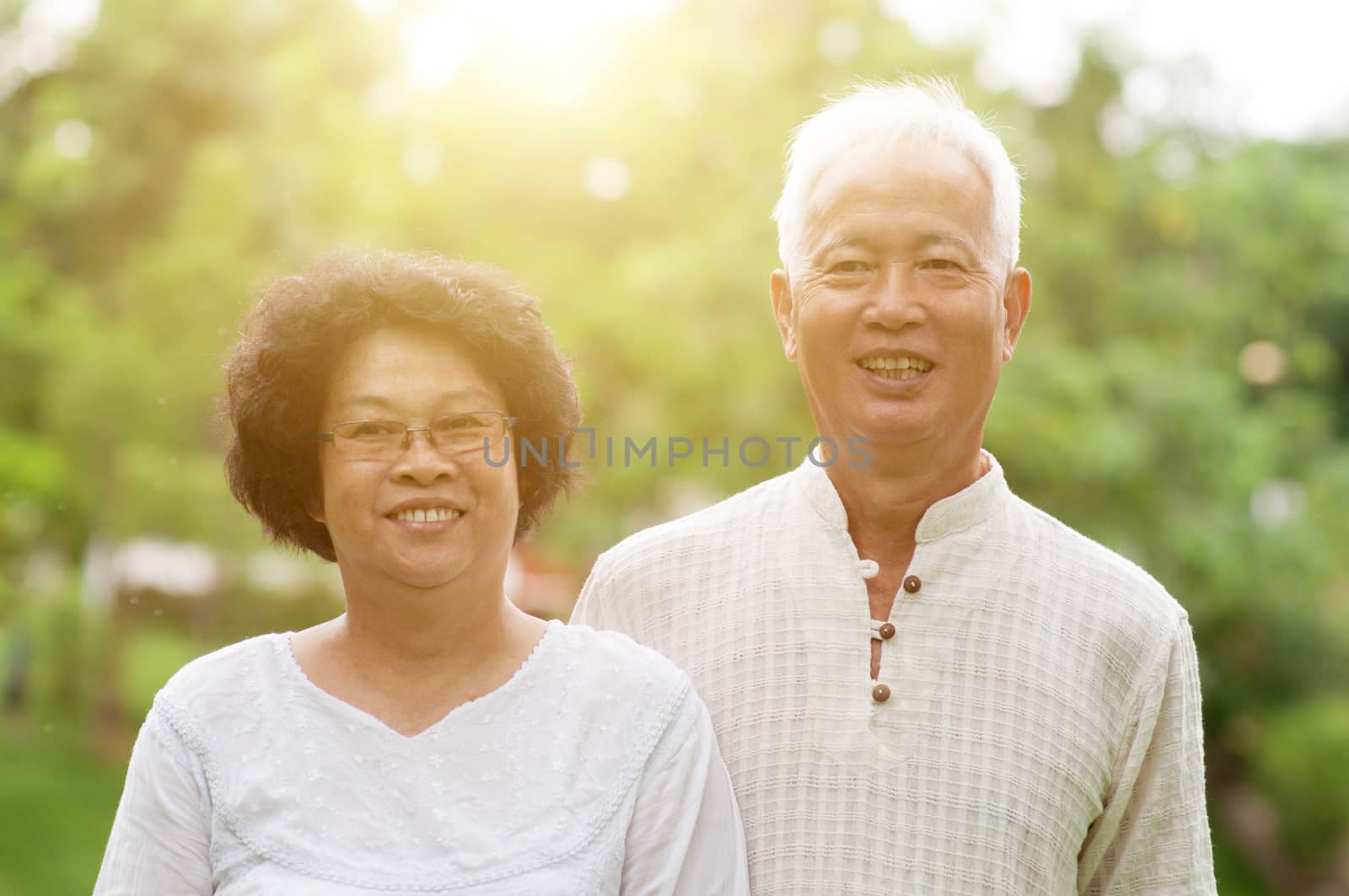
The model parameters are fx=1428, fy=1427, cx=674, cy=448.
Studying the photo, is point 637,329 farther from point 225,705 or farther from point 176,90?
point 225,705

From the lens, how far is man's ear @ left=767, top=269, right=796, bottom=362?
2.12 meters

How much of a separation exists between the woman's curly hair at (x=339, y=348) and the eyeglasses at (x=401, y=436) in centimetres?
6

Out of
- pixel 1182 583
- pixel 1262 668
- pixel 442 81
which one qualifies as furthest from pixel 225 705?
pixel 1262 668

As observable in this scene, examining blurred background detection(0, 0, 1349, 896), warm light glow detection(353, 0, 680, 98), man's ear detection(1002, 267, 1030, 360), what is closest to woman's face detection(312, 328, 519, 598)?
man's ear detection(1002, 267, 1030, 360)

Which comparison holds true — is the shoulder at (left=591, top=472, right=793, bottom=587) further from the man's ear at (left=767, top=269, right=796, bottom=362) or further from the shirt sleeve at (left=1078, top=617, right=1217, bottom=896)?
the shirt sleeve at (left=1078, top=617, right=1217, bottom=896)

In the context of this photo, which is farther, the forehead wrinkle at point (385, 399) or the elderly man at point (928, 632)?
the elderly man at point (928, 632)

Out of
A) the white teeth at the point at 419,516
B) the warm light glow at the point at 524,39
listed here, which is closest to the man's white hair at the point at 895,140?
the white teeth at the point at 419,516

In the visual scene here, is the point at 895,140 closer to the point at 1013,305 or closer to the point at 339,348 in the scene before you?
the point at 1013,305

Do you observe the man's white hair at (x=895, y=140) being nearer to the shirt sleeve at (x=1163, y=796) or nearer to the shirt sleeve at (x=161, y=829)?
the shirt sleeve at (x=1163, y=796)

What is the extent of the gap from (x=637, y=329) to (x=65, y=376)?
276 cm

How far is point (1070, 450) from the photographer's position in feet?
21.9

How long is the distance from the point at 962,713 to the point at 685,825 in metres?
0.44

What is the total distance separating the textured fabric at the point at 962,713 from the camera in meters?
1.89

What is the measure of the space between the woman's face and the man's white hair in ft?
1.85
